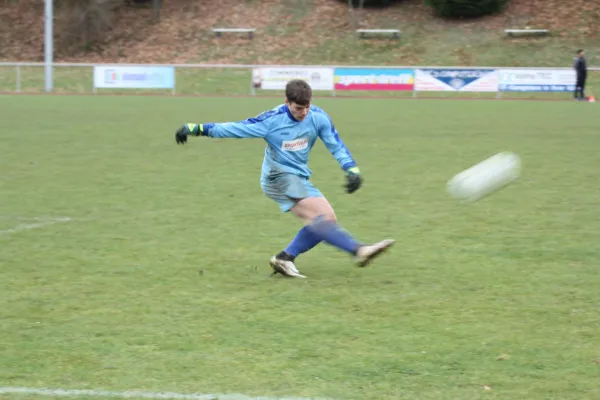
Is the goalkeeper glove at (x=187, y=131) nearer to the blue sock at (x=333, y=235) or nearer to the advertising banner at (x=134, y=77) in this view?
the blue sock at (x=333, y=235)

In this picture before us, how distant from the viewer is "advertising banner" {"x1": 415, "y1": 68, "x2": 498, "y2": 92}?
31.1 meters

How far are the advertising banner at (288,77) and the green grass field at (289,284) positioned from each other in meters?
17.3

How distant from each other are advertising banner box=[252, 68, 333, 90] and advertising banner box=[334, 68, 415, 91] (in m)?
0.40

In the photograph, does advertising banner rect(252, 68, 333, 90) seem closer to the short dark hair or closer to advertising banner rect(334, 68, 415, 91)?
advertising banner rect(334, 68, 415, 91)

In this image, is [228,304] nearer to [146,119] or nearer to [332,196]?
[332,196]

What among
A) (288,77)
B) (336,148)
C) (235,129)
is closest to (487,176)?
(336,148)

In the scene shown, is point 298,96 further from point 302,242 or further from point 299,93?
point 302,242

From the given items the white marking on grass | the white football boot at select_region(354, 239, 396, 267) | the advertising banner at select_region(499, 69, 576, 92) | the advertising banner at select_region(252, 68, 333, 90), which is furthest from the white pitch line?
the advertising banner at select_region(499, 69, 576, 92)

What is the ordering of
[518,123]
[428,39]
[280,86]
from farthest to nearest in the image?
[428,39], [280,86], [518,123]

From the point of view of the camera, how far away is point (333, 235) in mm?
6516

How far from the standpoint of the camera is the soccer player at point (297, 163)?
6.43 meters

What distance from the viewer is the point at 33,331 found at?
5211 millimetres

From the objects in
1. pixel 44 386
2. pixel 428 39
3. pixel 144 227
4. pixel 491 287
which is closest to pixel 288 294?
pixel 491 287

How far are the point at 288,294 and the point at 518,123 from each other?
15.7 meters
